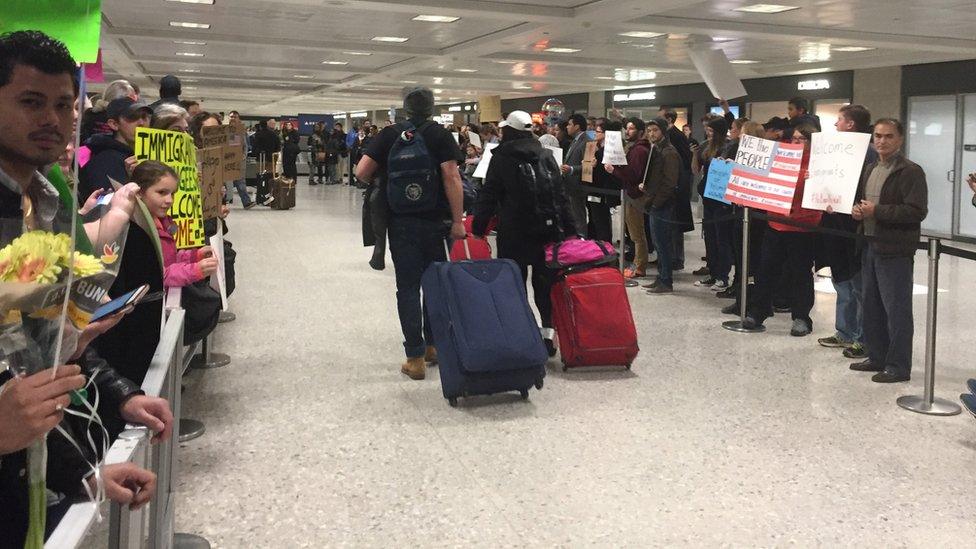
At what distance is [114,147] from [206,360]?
1.64m

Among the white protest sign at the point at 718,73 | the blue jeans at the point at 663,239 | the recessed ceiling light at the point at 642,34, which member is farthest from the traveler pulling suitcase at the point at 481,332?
the recessed ceiling light at the point at 642,34

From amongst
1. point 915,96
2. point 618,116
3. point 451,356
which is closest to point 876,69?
point 915,96

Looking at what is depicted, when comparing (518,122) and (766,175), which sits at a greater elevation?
(518,122)

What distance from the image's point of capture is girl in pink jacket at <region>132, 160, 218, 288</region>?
138 inches

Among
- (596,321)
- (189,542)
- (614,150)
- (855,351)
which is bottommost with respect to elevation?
(189,542)

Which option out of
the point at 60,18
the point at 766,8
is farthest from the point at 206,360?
the point at 766,8

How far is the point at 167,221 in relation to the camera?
386 cm

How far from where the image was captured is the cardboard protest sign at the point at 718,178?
8.09 meters

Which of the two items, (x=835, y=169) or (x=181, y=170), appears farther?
(x=835, y=169)

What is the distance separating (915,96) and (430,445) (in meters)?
15.2

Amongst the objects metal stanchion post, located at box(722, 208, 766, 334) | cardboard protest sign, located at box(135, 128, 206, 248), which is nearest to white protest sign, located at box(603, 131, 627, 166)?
metal stanchion post, located at box(722, 208, 766, 334)

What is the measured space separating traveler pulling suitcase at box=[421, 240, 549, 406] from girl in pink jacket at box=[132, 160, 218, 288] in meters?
1.36

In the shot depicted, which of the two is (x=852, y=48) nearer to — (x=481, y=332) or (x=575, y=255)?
(x=575, y=255)

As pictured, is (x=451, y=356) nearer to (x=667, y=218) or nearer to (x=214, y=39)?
(x=667, y=218)
